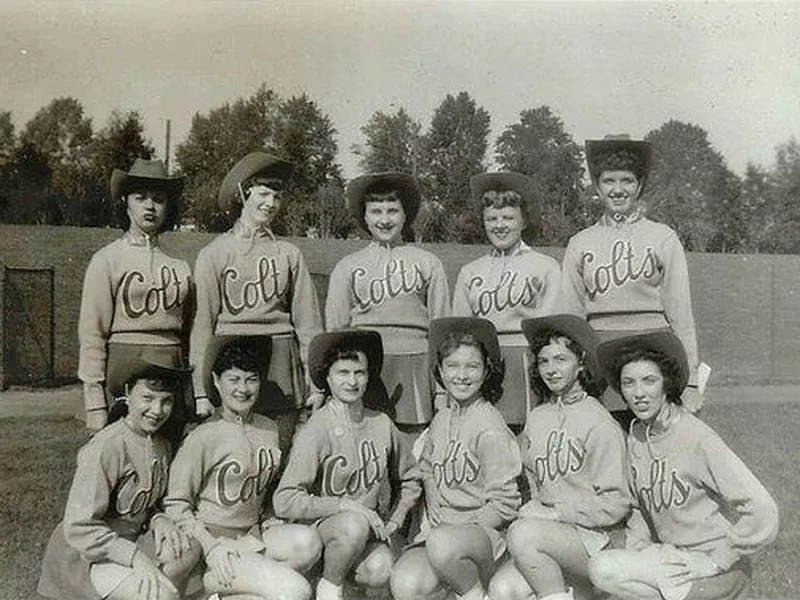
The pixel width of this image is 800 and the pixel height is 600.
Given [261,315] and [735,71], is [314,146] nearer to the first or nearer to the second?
[261,315]

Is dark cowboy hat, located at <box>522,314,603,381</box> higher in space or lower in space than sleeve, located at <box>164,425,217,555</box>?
higher

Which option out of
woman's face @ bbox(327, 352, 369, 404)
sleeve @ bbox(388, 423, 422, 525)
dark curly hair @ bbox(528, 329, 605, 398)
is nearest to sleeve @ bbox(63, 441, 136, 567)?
woman's face @ bbox(327, 352, 369, 404)

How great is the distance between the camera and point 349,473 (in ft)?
10.4

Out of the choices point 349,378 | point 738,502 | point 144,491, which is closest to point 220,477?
point 144,491

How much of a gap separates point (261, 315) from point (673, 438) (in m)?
1.52

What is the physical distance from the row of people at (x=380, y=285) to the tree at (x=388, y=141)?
20.2 inches

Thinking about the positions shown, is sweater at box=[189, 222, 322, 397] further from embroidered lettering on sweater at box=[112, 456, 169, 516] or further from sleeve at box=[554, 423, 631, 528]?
sleeve at box=[554, 423, 631, 528]

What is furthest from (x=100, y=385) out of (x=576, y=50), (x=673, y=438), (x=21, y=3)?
(x=576, y=50)

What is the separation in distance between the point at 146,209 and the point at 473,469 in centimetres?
154

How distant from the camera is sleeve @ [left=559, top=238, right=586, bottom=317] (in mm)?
3375

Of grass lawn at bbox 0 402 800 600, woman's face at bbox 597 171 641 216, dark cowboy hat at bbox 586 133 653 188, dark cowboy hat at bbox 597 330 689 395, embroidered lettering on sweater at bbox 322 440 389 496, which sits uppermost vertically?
dark cowboy hat at bbox 586 133 653 188

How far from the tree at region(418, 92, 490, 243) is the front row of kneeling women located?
796 millimetres

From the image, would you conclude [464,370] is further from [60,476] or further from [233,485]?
[60,476]

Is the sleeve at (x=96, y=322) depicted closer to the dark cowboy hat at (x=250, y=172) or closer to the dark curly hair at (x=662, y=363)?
the dark cowboy hat at (x=250, y=172)
